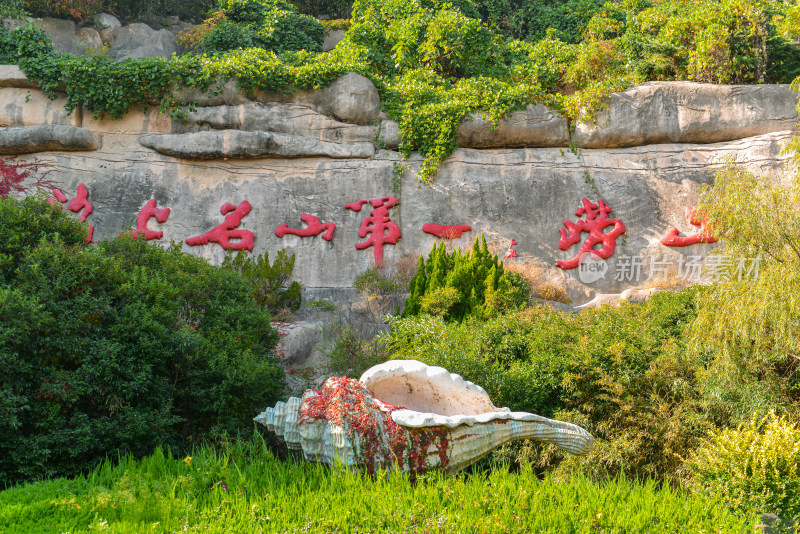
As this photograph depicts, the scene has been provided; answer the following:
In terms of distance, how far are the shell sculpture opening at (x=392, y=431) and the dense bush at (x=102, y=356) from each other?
1006 mm

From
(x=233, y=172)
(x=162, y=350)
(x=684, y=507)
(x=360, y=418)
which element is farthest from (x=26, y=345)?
(x=233, y=172)

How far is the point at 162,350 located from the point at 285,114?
6.51m

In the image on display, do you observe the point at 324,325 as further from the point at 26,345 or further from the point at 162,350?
the point at 26,345

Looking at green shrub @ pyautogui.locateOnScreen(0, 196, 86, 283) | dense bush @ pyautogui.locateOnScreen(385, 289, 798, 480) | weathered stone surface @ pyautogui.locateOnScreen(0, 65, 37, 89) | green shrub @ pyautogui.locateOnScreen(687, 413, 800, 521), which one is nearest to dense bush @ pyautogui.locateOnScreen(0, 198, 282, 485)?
green shrub @ pyautogui.locateOnScreen(0, 196, 86, 283)

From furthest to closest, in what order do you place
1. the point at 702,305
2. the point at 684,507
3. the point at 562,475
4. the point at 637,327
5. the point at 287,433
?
1. the point at 637,327
2. the point at 702,305
3. the point at 562,475
4. the point at 287,433
5. the point at 684,507

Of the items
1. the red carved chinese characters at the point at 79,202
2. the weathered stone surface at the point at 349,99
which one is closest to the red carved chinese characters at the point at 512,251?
the weathered stone surface at the point at 349,99

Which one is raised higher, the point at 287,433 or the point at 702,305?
the point at 702,305

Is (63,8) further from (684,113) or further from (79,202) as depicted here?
(684,113)

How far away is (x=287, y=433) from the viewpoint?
4469 mm

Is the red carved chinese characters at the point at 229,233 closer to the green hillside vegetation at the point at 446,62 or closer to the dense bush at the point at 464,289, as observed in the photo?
the green hillside vegetation at the point at 446,62

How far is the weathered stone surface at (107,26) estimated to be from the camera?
45.8 ft

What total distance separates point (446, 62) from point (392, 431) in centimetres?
929

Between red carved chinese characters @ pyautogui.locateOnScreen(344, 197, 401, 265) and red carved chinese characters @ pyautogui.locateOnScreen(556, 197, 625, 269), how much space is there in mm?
A: 2715

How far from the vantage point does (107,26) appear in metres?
14.1
